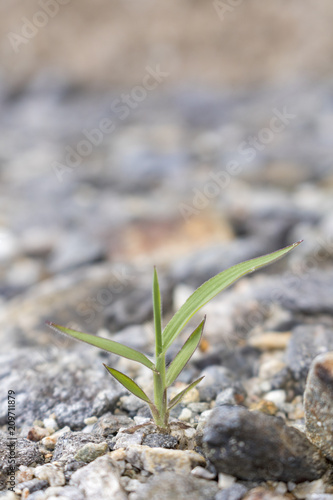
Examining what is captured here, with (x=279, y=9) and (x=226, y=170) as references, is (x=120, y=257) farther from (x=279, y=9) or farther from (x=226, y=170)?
(x=279, y=9)

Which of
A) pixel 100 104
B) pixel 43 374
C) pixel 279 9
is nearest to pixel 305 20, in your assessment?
pixel 279 9

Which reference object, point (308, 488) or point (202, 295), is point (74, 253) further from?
point (308, 488)

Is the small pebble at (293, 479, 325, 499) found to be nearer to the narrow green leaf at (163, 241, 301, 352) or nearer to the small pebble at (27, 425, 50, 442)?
the narrow green leaf at (163, 241, 301, 352)

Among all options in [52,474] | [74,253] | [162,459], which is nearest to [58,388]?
[52,474]

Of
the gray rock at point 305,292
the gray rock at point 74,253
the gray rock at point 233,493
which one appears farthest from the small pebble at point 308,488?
the gray rock at point 74,253

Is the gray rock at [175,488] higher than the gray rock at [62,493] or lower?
lower

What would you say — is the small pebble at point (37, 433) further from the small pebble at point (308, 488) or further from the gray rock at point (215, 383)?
the small pebble at point (308, 488)
